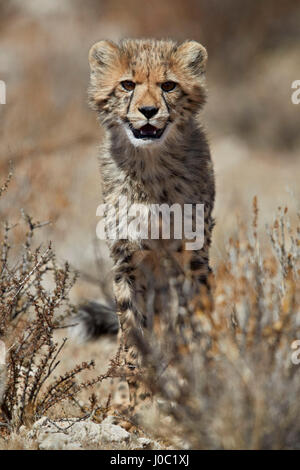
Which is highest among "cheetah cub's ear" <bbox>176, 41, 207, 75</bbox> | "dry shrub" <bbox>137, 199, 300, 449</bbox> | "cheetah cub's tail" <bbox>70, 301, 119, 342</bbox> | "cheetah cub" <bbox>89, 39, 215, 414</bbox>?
"cheetah cub's ear" <bbox>176, 41, 207, 75</bbox>

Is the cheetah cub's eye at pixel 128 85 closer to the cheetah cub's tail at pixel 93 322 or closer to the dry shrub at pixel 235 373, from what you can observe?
the dry shrub at pixel 235 373

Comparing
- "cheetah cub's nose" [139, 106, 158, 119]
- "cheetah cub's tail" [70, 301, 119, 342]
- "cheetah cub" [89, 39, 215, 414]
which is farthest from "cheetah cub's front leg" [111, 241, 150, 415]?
"cheetah cub's tail" [70, 301, 119, 342]

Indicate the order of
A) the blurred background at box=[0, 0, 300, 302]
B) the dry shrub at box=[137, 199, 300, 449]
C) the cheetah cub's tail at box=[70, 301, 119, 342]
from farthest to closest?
the blurred background at box=[0, 0, 300, 302] < the cheetah cub's tail at box=[70, 301, 119, 342] < the dry shrub at box=[137, 199, 300, 449]

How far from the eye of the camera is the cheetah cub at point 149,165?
3592 mm

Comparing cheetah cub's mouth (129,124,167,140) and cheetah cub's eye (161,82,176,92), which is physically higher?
cheetah cub's eye (161,82,176,92)

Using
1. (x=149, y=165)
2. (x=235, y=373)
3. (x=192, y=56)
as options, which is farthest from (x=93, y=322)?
(x=235, y=373)

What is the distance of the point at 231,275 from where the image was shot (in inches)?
108

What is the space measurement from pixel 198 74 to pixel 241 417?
2.02 m

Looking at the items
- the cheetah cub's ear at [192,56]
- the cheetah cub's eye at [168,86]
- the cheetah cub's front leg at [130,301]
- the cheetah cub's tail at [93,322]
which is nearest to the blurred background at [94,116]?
the cheetah cub's tail at [93,322]

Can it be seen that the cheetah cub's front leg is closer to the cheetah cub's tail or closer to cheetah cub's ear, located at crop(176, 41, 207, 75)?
the cheetah cub's tail

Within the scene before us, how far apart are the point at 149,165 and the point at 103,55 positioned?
0.63 metres

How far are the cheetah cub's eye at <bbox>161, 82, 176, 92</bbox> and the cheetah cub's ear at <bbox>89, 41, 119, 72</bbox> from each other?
1.11 feet

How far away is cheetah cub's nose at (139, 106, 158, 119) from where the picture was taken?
3.38 meters
